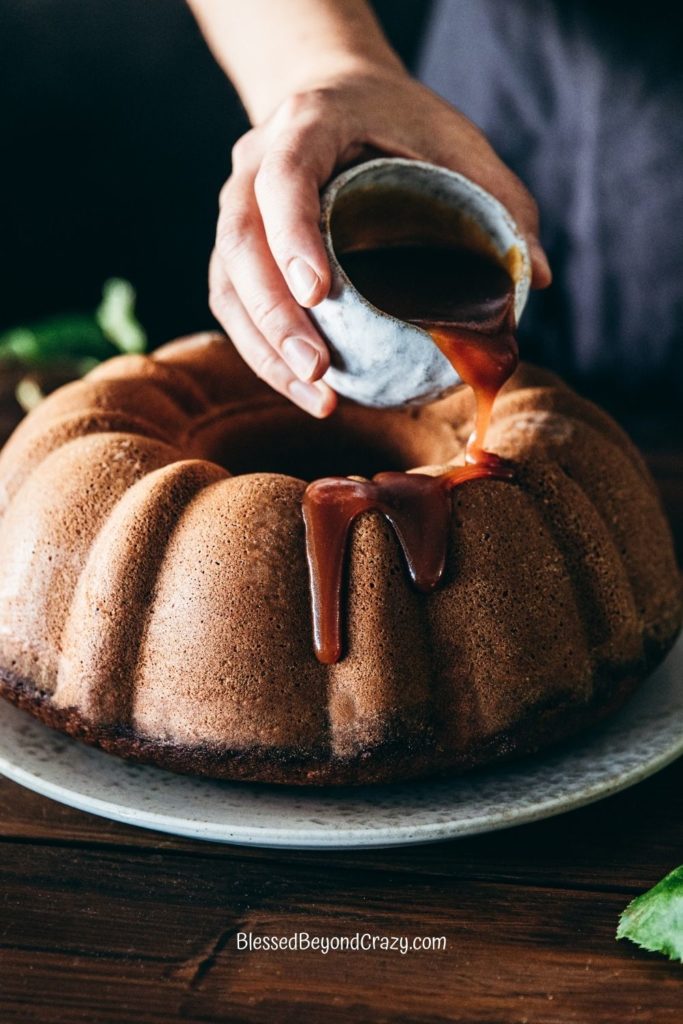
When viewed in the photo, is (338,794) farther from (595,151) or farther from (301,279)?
(595,151)

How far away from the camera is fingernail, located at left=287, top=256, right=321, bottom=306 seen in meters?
1.29

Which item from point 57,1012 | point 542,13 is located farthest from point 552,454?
point 542,13

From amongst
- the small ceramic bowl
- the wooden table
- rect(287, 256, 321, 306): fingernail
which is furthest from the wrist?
the wooden table

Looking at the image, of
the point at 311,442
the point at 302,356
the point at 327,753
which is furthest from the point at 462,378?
the point at 327,753

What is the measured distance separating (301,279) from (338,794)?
60 cm

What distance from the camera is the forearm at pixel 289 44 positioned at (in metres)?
1.85

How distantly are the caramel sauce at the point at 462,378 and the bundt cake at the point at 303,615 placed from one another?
17 millimetres

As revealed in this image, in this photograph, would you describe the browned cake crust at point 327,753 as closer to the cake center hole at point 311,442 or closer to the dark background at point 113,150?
the cake center hole at point 311,442

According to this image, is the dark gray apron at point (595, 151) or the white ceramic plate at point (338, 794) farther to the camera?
the dark gray apron at point (595, 151)

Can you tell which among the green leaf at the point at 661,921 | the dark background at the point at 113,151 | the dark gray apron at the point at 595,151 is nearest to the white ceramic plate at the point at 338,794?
the green leaf at the point at 661,921

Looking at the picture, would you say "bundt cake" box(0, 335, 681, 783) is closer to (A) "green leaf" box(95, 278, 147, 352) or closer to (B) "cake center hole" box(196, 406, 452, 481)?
(B) "cake center hole" box(196, 406, 452, 481)

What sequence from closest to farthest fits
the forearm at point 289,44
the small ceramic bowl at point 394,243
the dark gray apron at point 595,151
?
the small ceramic bowl at point 394,243, the forearm at point 289,44, the dark gray apron at point 595,151

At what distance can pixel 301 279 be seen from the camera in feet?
4.24

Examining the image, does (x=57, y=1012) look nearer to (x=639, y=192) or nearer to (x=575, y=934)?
(x=575, y=934)
